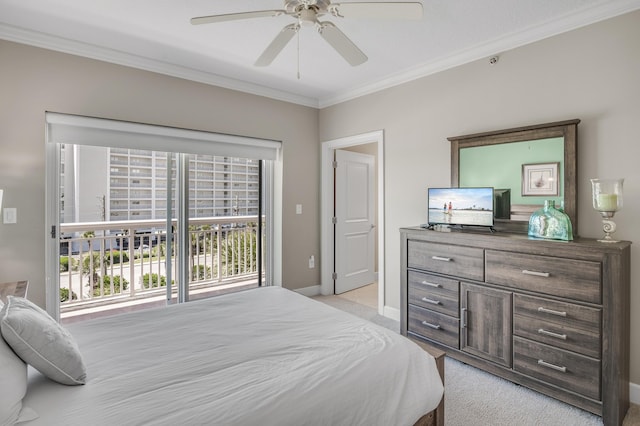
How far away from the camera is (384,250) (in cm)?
379

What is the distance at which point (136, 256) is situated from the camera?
413 centimetres

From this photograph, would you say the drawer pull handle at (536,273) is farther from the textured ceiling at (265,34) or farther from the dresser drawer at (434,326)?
the textured ceiling at (265,34)

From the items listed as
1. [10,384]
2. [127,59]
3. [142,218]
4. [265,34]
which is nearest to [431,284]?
[265,34]

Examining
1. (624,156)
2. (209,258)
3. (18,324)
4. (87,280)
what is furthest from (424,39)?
(87,280)

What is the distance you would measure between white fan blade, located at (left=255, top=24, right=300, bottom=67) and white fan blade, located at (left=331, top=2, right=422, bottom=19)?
279 millimetres

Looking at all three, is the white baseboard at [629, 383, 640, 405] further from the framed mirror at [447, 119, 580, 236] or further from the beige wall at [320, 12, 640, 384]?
the framed mirror at [447, 119, 580, 236]

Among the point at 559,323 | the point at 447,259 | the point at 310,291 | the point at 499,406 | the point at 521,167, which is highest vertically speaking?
the point at 521,167

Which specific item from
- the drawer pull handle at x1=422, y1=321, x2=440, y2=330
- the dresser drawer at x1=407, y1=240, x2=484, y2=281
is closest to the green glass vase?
the dresser drawer at x1=407, y1=240, x2=484, y2=281

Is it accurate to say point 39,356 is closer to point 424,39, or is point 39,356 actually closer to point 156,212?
point 156,212

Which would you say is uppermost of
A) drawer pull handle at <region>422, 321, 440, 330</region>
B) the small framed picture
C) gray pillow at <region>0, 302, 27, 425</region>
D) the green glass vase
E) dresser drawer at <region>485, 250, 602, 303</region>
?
the small framed picture

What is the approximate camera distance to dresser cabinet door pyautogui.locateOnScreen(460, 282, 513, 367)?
7.75 feet

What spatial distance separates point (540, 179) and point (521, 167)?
0.55ft

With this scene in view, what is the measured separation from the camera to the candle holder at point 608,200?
209 centimetres

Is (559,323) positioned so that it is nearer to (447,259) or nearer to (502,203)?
(447,259)
